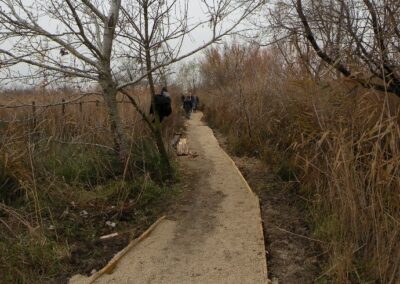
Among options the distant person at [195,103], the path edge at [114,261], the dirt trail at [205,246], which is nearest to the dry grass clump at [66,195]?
the path edge at [114,261]

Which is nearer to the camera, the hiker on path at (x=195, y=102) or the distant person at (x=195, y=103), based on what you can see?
the hiker on path at (x=195, y=102)

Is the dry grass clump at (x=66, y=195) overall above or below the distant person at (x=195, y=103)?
below

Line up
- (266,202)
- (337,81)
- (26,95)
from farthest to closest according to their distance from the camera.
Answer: (26,95), (266,202), (337,81)

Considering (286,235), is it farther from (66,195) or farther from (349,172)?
(66,195)

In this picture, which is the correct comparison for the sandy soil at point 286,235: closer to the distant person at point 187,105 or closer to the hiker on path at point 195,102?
the distant person at point 187,105

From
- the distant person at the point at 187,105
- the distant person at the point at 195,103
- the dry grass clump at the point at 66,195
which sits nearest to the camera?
the dry grass clump at the point at 66,195

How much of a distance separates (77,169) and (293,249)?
9.86ft

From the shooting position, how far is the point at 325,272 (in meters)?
3.27

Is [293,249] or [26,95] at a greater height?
[26,95]

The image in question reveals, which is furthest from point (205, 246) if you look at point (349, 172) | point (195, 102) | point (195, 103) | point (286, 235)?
point (195, 103)

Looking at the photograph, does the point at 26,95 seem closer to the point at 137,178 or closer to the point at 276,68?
the point at 137,178

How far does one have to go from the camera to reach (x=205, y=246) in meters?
3.98

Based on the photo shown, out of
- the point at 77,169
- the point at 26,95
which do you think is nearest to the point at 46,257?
the point at 77,169

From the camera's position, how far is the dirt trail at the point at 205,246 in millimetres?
3432
